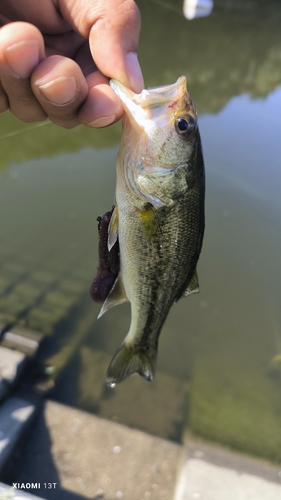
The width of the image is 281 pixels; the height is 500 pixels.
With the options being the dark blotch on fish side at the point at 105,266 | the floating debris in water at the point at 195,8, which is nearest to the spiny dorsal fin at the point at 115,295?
the dark blotch on fish side at the point at 105,266

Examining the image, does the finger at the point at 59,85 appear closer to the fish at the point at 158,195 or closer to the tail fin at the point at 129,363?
the fish at the point at 158,195

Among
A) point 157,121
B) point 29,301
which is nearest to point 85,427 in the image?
point 29,301

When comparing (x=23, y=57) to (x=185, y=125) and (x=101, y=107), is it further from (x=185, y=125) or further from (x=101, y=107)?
(x=185, y=125)

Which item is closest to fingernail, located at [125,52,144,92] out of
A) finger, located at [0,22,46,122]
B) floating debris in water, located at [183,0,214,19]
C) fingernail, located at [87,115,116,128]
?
fingernail, located at [87,115,116,128]

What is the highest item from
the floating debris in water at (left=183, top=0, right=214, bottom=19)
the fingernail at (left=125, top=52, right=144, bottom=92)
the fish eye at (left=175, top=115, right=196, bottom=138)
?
the fingernail at (left=125, top=52, right=144, bottom=92)

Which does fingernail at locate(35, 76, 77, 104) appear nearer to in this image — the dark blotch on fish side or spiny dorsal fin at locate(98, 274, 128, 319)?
the dark blotch on fish side
